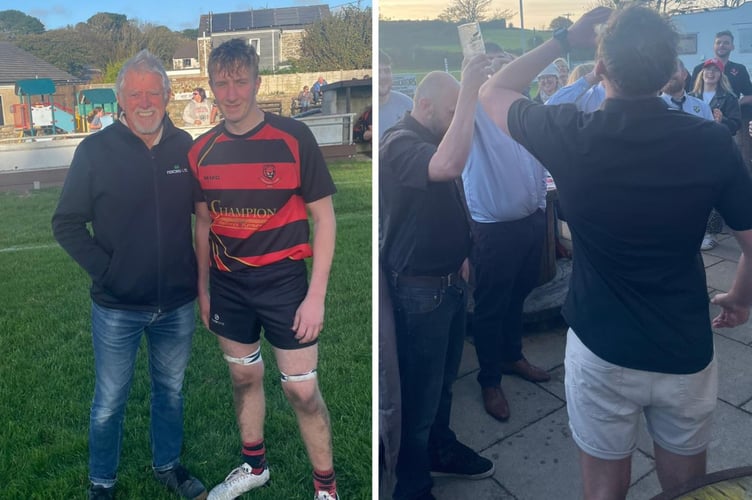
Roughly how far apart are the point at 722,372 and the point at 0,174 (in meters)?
Answer: 2.34

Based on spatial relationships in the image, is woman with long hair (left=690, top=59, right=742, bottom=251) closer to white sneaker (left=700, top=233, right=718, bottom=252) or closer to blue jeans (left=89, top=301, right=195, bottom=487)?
white sneaker (left=700, top=233, right=718, bottom=252)

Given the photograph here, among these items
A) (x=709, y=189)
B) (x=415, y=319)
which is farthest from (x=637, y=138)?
(x=415, y=319)

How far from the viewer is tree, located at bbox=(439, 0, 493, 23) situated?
3.74 feet

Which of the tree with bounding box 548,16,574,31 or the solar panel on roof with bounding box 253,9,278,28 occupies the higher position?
the solar panel on roof with bounding box 253,9,278,28

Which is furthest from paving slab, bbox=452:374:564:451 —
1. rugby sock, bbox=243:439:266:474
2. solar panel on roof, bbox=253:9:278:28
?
solar panel on roof, bbox=253:9:278:28

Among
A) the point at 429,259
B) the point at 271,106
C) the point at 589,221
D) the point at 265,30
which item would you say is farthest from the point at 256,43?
the point at 589,221

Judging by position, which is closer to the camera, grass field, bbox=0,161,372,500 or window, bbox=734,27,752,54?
window, bbox=734,27,752,54

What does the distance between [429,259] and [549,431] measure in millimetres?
393

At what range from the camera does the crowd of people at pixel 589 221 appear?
102 centimetres

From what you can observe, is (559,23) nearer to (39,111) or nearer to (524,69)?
(524,69)

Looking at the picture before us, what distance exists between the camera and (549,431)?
120cm

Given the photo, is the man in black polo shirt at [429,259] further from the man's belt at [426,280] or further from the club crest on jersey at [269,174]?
the club crest on jersey at [269,174]

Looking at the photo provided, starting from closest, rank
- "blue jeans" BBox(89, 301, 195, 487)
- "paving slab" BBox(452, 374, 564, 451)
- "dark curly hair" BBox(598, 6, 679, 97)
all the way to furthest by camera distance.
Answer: "dark curly hair" BBox(598, 6, 679, 97), "paving slab" BBox(452, 374, 564, 451), "blue jeans" BBox(89, 301, 195, 487)

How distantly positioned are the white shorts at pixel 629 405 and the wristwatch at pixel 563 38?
0.48 m
